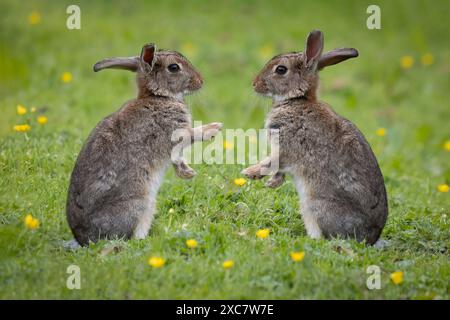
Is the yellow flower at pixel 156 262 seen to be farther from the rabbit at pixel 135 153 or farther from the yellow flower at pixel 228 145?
the yellow flower at pixel 228 145

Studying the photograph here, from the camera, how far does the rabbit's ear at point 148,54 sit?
8.05m

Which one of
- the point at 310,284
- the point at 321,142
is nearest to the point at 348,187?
the point at 321,142

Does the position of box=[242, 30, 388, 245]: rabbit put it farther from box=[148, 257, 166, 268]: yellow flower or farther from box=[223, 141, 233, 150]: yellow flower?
box=[148, 257, 166, 268]: yellow flower

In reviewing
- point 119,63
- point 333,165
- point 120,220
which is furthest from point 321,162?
point 119,63

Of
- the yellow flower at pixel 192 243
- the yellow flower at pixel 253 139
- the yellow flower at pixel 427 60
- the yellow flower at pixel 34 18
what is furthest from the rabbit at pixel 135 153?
the yellow flower at pixel 427 60

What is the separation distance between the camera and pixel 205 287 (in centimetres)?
634

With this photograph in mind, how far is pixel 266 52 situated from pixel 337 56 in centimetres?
726

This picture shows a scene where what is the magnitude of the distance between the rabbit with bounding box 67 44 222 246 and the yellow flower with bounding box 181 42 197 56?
671cm

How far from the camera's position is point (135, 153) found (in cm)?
766

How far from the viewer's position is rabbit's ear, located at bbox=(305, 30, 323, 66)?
316 inches

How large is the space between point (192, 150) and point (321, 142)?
8.84ft

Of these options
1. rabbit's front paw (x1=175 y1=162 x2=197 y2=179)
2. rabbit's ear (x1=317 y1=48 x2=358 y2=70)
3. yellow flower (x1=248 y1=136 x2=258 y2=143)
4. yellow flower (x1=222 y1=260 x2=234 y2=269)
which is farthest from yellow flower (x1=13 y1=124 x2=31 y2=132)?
yellow flower (x1=222 y1=260 x2=234 y2=269)
